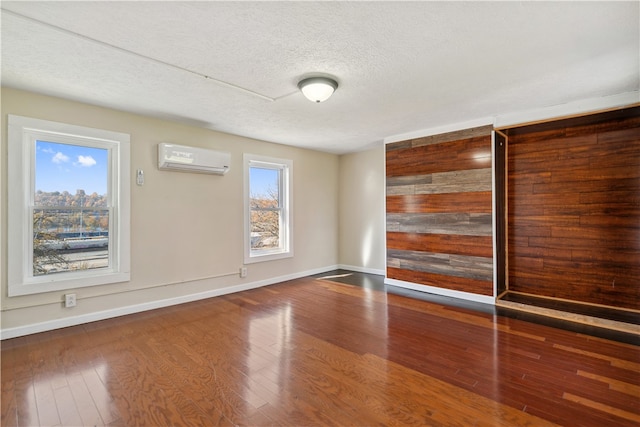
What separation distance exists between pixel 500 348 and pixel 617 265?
7.09ft

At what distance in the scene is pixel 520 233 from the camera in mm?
4215

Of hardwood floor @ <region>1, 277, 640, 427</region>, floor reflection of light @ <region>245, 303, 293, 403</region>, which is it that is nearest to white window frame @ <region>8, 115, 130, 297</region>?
hardwood floor @ <region>1, 277, 640, 427</region>

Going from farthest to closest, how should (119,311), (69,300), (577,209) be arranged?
1. (577,209)
2. (119,311)
3. (69,300)

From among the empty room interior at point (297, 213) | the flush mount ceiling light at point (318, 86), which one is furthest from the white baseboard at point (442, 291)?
the flush mount ceiling light at point (318, 86)

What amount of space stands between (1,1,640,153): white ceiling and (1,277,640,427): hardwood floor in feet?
8.23

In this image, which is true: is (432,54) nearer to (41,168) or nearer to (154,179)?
(154,179)

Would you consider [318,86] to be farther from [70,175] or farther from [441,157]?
[70,175]

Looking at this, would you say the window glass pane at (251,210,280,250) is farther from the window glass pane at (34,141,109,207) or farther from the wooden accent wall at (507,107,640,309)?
the wooden accent wall at (507,107,640,309)

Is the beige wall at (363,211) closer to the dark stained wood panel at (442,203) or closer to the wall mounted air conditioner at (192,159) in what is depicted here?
the dark stained wood panel at (442,203)

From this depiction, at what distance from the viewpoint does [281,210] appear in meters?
5.50

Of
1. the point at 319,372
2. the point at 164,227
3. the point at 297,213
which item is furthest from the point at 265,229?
the point at 319,372

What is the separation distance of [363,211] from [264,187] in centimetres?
210

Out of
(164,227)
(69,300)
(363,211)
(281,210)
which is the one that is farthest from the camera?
(363,211)

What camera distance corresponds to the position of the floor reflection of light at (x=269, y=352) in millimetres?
2145
